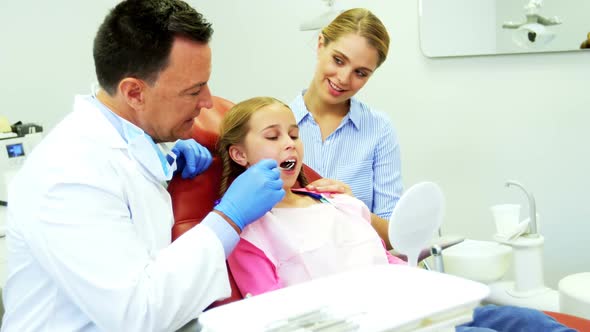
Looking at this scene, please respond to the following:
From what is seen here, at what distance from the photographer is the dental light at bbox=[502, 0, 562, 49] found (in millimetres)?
2270

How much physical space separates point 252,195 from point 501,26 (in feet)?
5.14

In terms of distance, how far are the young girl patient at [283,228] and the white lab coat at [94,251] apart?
11.2 inches

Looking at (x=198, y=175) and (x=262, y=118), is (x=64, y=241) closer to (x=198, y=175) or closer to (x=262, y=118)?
(x=198, y=175)

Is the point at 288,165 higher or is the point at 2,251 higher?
the point at 288,165

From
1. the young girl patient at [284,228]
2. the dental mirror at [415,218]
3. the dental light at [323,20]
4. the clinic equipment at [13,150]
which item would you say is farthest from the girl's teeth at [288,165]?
the clinic equipment at [13,150]

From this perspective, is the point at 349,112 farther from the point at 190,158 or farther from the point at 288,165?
the point at 190,158

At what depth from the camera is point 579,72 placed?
2250 mm

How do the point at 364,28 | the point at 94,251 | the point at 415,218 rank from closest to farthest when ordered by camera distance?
the point at 94,251
the point at 415,218
the point at 364,28

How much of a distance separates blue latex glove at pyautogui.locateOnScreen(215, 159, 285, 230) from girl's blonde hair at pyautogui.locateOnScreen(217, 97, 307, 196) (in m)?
0.22

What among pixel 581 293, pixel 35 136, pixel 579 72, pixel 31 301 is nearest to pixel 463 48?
pixel 579 72

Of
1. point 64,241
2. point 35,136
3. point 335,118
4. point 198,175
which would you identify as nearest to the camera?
point 64,241

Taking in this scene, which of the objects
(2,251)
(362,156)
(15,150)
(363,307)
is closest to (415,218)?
(363,307)

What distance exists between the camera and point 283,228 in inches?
59.5

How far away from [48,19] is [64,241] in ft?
7.64
